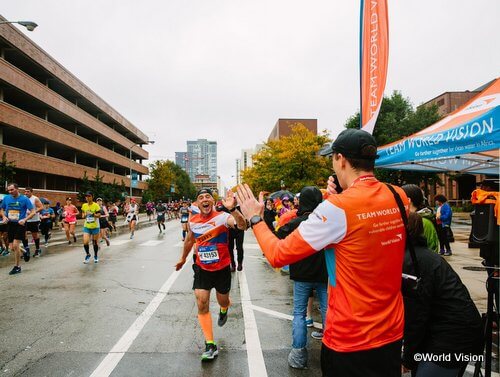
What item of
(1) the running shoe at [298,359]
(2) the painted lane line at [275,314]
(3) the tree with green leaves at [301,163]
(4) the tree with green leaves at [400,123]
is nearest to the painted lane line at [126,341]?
(2) the painted lane line at [275,314]

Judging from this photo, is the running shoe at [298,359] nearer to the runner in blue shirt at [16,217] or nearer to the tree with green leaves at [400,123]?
the runner in blue shirt at [16,217]

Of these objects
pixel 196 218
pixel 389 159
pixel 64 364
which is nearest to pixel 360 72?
pixel 389 159

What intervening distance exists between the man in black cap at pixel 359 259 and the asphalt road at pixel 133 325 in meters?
2.13

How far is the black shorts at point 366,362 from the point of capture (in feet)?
5.75

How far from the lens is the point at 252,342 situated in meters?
4.48

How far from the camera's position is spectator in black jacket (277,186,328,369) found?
12.5 feet

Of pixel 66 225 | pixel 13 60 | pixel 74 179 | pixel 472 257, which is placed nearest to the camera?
pixel 472 257

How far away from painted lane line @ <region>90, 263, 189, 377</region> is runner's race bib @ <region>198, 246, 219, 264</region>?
1.39 meters

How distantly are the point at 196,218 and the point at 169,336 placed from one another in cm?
161

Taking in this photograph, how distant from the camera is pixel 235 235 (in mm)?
9164

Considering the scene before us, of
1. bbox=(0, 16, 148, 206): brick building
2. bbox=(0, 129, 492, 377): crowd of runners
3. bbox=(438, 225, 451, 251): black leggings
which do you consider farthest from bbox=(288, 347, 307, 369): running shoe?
bbox=(0, 16, 148, 206): brick building

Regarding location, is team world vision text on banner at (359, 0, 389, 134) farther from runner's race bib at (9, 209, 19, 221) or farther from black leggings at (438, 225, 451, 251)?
runner's race bib at (9, 209, 19, 221)

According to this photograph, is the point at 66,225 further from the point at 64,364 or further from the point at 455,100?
the point at 455,100

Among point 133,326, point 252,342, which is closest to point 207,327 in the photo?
point 252,342
